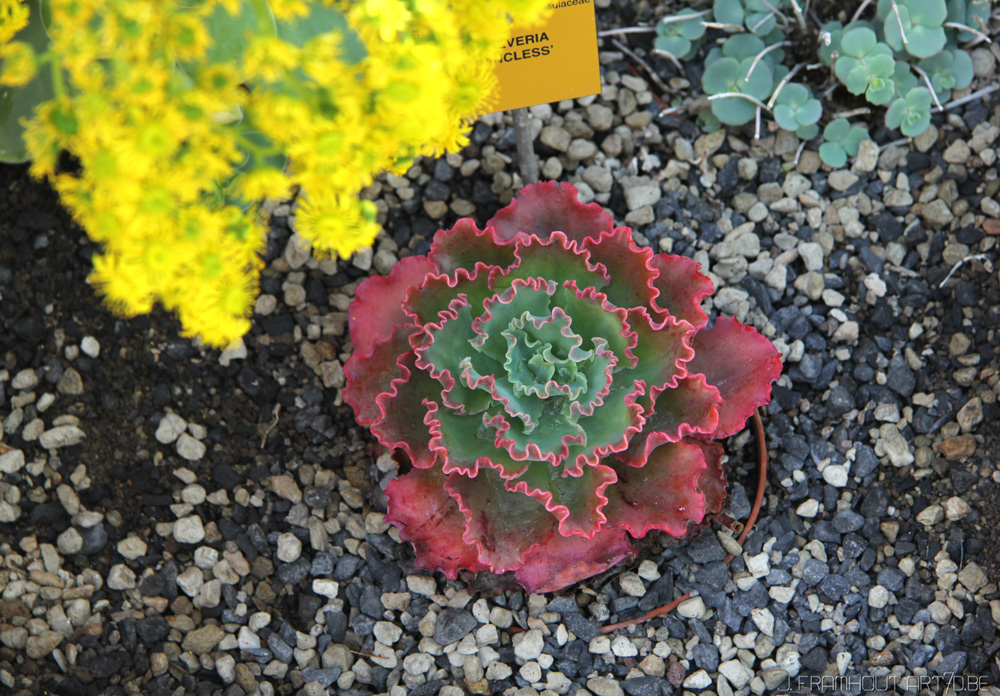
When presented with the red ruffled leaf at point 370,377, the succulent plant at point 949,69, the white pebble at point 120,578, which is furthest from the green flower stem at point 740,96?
the white pebble at point 120,578

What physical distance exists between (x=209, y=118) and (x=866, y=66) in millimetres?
1319

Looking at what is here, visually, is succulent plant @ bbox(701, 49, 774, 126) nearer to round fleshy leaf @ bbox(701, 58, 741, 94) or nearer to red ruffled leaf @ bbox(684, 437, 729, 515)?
round fleshy leaf @ bbox(701, 58, 741, 94)

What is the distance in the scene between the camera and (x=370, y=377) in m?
1.37

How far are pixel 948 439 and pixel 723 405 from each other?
529mm

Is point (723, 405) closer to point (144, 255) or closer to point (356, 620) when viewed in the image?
point (356, 620)

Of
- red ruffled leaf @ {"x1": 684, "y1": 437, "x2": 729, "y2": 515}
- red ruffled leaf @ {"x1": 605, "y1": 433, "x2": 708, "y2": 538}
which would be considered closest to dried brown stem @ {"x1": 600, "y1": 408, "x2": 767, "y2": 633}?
red ruffled leaf @ {"x1": 684, "y1": 437, "x2": 729, "y2": 515}

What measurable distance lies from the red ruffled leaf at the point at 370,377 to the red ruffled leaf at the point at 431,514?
129 mm

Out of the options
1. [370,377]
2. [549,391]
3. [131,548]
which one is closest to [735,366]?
[549,391]

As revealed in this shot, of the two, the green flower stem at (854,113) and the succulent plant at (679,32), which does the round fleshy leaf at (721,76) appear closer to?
the succulent plant at (679,32)

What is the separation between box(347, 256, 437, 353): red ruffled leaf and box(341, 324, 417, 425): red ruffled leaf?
64mm

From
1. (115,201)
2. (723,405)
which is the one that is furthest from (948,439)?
(115,201)

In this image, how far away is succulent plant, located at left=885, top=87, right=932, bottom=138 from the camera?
1680mm

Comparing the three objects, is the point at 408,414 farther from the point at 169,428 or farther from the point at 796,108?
the point at 796,108

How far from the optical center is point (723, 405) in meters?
1.37
